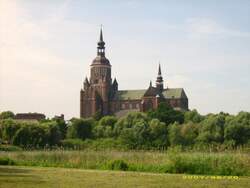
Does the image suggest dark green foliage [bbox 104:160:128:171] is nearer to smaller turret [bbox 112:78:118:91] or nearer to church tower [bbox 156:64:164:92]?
church tower [bbox 156:64:164:92]

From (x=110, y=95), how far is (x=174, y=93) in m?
18.9

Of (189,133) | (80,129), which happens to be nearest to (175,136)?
(189,133)

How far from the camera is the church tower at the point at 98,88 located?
14225 cm

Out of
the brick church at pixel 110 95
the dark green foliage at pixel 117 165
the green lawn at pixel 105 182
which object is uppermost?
the brick church at pixel 110 95

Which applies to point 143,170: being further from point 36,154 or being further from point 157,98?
point 157,98

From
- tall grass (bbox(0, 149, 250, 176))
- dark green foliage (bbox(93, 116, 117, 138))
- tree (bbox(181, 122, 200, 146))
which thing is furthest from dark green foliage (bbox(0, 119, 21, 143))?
tall grass (bbox(0, 149, 250, 176))

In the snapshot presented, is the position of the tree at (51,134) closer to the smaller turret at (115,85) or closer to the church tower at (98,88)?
the church tower at (98,88)

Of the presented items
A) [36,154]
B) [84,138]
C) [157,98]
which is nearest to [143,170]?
[36,154]

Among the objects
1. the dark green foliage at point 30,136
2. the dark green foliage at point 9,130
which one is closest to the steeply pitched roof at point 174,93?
the dark green foliage at point 30,136

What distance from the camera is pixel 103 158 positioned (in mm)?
25703

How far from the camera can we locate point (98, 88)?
14712 centimetres

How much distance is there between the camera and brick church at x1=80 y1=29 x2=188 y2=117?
463 ft

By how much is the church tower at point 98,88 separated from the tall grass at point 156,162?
370ft

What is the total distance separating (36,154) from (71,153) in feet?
7.74
